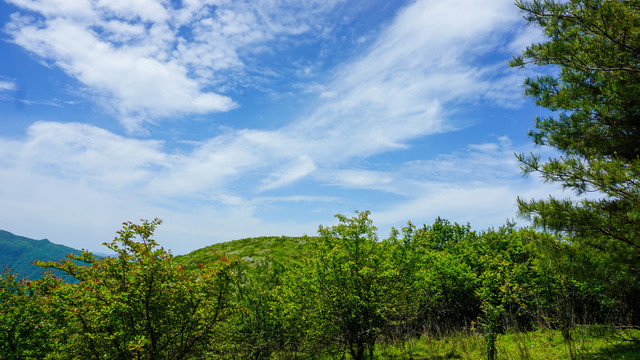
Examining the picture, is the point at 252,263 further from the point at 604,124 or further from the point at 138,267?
the point at 604,124

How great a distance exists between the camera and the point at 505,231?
19.5 metres

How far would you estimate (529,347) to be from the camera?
39.0 feet

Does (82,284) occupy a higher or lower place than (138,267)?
lower

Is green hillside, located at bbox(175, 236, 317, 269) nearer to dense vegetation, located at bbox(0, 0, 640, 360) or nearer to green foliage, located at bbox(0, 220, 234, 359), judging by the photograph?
dense vegetation, located at bbox(0, 0, 640, 360)

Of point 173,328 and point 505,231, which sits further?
point 505,231

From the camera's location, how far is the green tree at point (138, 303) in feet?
19.6

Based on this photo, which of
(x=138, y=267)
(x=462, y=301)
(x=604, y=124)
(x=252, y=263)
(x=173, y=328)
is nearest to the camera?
(x=138, y=267)

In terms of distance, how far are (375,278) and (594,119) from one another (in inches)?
327

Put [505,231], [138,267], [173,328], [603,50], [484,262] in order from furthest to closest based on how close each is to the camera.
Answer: [505,231], [484,262], [603,50], [173,328], [138,267]

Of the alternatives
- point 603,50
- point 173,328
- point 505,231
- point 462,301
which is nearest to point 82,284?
point 173,328

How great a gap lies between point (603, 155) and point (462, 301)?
11.1 meters

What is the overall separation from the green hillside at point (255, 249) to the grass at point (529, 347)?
476 inches

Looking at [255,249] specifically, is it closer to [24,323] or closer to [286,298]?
[286,298]

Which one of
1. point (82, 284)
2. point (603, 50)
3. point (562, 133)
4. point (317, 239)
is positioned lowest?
point (82, 284)
